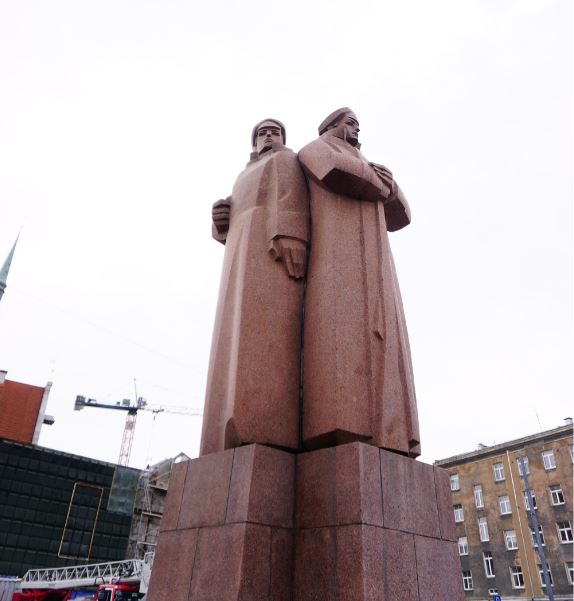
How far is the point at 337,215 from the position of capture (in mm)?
6484

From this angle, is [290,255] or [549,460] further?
[549,460]

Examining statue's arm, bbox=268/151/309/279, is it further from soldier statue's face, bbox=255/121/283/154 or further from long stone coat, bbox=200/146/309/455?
soldier statue's face, bbox=255/121/283/154

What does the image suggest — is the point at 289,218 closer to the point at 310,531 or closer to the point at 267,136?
the point at 267,136

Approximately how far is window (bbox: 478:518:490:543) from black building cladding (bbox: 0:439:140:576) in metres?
30.6

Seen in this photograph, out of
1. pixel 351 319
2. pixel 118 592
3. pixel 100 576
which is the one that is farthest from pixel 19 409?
pixel 351 319

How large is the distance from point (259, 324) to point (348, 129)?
337 centimetres

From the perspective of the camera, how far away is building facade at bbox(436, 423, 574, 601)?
3284cm

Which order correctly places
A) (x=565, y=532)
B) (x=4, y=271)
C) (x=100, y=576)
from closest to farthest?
1. (x=100, y=576)
2. (x=565, y=532)
3. (x=4, y=271)

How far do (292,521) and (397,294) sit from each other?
10.3ft

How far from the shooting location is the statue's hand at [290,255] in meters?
6.28

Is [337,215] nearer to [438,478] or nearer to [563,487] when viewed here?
[438,478]

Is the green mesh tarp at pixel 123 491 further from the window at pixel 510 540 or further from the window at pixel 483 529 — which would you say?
the window at pixel 510 540

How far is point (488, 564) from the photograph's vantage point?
119ft

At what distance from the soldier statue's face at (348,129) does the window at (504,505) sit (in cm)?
3658
